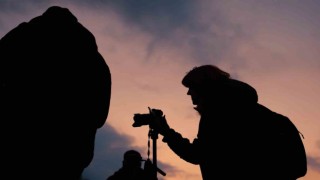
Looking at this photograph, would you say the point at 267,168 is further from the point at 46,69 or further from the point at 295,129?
the point at 46,69

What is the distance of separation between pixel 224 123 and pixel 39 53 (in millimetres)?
2301

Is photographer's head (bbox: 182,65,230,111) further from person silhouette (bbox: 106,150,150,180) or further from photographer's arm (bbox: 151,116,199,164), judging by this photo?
person silhouette (bbox: 106,150,150,180)

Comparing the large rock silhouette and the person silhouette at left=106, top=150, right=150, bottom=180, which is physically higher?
the person silhouette at left=106, top=150, right=150, bottom=180

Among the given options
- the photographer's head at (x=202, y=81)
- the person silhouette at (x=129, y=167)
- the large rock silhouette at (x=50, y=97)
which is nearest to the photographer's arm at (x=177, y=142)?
the photographer's head at (x=202, y=81)

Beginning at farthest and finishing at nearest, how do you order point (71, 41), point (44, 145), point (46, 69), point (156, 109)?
1. point (156, 109)
2. point (71, 41)
3. point (46, 69)
4. point (44, 145)

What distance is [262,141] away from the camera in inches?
140

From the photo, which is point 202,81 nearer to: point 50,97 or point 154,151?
point 154,151

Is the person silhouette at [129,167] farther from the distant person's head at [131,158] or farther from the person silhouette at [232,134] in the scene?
the person silhouette at [232,134]

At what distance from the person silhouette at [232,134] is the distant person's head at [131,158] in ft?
15.4

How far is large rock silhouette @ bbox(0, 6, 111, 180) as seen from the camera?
2.04 m

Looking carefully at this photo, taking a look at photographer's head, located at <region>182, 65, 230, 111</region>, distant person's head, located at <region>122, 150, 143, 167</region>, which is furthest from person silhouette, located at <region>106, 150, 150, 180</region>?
photographer's head, located at <region>182, 65, 230, 111</region>

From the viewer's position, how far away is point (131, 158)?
8.90m

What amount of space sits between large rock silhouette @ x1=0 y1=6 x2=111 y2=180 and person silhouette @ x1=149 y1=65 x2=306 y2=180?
170cm

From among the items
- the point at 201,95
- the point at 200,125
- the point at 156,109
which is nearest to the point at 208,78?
the point at 201,95
